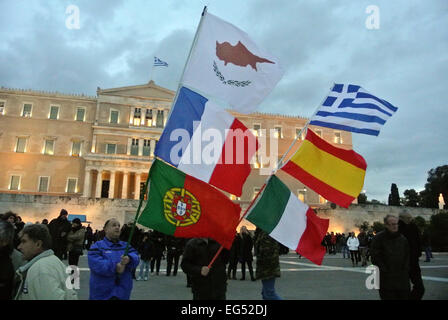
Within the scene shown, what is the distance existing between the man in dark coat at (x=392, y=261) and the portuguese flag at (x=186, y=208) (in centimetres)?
199

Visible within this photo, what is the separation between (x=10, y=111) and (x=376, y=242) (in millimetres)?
50523

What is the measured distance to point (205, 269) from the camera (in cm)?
371

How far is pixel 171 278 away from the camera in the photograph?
9.84 m

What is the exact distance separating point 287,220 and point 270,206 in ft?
1.00

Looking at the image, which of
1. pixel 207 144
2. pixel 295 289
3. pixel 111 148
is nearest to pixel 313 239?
pixel 207 144

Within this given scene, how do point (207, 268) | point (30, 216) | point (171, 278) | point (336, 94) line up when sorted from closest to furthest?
point (207, 268), point (336, 94), point (171, 278), point (30, 216)

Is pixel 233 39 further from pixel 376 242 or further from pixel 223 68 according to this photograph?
pixel 376 242

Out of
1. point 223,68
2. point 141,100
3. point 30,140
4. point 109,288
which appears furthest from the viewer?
point 141,100

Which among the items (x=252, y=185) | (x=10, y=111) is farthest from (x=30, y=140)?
(x=252, y=185)

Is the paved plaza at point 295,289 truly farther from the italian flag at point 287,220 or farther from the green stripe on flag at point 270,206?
the green stripe on flag at point 270,206

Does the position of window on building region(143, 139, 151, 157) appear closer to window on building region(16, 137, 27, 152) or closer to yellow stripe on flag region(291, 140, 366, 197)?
window on building region(16, 137, 27, 152)

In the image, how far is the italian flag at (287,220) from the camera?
432cm

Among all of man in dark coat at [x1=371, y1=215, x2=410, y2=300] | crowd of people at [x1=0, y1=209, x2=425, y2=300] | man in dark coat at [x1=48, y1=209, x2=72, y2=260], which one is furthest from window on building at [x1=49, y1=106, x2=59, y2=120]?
man in dark coat at [x1=371, y1=215, x2=410, y2=300]

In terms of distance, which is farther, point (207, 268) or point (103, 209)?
point (103, 209)
